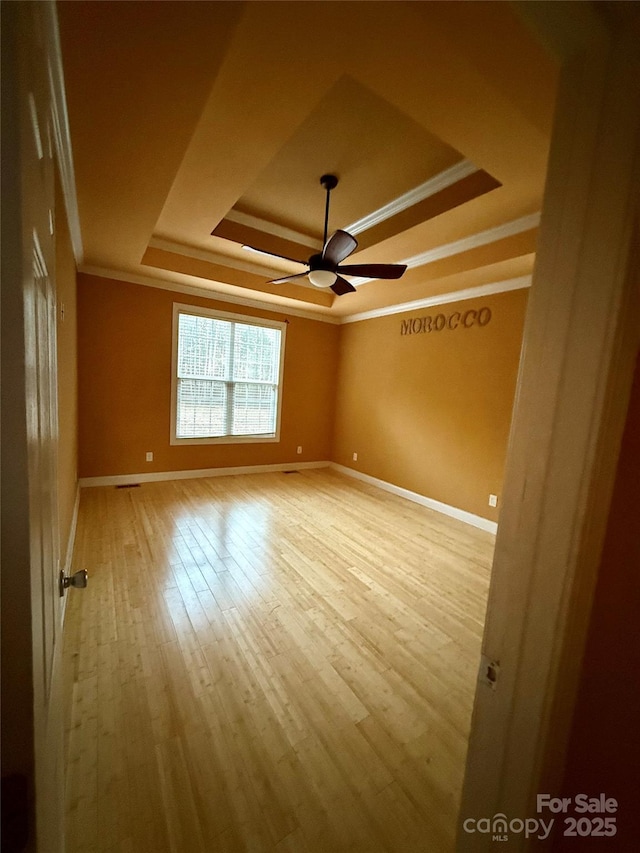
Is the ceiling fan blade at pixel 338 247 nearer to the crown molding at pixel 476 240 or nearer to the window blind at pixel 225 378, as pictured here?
the crown molding at pixel 476 240

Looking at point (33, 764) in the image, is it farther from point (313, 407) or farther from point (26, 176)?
point (313, 407)

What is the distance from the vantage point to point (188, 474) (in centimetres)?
475

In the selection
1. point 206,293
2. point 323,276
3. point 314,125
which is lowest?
point 323,276

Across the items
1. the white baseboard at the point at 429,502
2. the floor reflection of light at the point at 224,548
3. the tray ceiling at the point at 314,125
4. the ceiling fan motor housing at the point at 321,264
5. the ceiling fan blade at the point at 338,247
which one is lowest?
the floor reflection of light at the point at 224,548

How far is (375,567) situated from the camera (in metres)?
2.74

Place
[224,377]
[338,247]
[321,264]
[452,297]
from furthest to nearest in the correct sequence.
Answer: [224,377]
[452,297]
[321,264]
[338,247]

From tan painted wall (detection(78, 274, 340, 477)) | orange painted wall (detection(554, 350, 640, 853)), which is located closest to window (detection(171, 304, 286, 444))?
Result: tan painted wall (detection(78, 274, 340, 477))

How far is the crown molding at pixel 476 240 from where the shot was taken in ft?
8.06

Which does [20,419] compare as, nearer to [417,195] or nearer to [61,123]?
[61,123]

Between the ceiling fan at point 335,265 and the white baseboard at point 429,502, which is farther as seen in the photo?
the white baseboard at point 429,502

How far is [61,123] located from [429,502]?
4.57 m

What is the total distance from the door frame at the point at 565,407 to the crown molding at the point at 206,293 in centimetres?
433

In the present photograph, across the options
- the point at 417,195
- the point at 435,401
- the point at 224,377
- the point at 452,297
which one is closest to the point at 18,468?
the point at 417,195

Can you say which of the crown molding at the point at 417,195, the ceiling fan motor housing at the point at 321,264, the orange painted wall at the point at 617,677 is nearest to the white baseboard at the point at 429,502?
the orange painted wall at the point at 617,677
